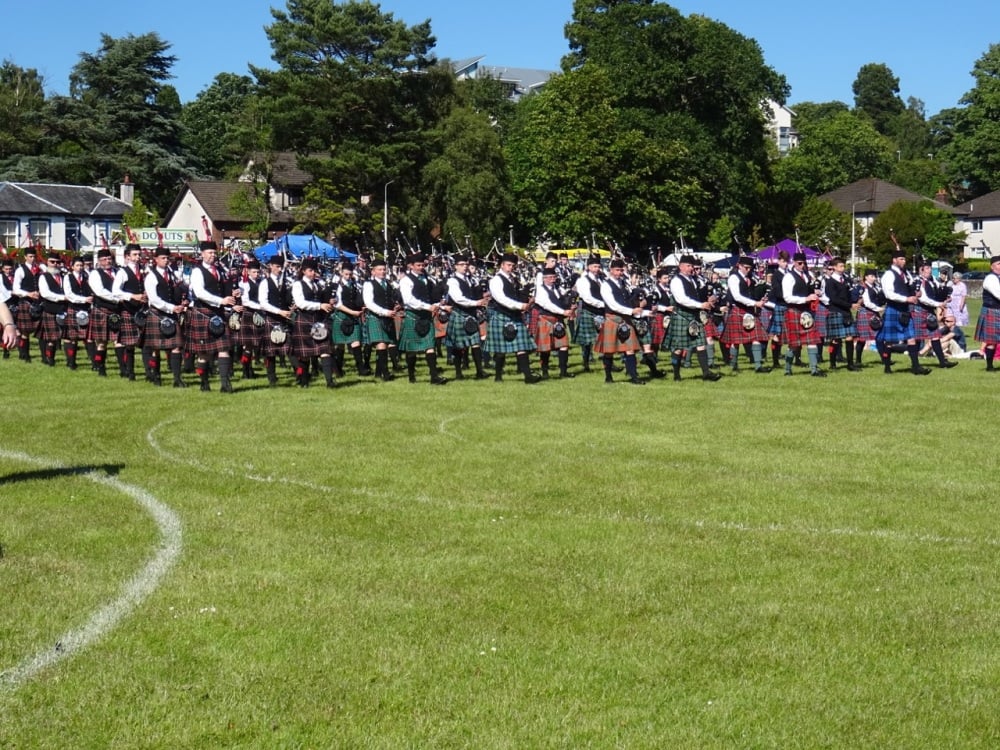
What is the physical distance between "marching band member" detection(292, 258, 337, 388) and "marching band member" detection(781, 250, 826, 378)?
575 centimetres

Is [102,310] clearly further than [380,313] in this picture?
Yes

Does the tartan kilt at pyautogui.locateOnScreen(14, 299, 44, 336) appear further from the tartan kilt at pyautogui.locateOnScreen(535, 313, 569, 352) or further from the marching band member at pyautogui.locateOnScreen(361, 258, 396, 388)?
the tartan kilt at pyautogui.locateOnScreen(535, 313, 569, 352)

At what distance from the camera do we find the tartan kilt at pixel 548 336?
622 inches

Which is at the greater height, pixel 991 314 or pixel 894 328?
pixel 991 314

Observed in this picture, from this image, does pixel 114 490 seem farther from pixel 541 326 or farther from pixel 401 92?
pixel 401 92

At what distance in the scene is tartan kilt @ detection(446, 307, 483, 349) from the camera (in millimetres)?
15742

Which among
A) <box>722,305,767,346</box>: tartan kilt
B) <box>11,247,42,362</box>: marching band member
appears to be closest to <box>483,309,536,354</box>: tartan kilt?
<box>722,305,767,346</box>: tartan kilt

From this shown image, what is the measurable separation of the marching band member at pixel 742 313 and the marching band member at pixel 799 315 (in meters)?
0.38

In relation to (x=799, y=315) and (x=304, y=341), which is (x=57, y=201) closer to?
(x=304, y=341)

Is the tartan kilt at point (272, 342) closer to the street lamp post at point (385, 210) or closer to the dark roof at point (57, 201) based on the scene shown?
the street lamp post at point (385, 210)

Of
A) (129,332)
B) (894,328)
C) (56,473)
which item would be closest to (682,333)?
(894,328)

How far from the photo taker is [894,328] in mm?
16844

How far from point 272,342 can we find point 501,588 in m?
9.75

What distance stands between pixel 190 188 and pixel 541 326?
160 feet
